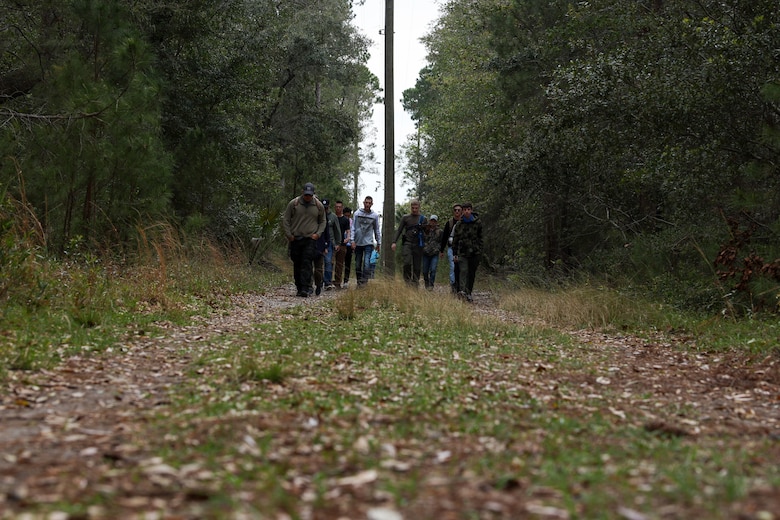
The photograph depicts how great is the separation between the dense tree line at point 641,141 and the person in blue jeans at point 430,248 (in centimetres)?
254

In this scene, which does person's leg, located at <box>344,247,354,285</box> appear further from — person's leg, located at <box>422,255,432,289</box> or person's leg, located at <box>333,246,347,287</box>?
person's leg, located at <box>422,255,432,289</box>

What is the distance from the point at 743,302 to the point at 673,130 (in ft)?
11.9

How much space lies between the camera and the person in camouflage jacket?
14969mm

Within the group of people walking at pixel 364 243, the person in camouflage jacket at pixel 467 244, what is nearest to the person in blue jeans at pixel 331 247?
the group of people walking at pixel 364 243

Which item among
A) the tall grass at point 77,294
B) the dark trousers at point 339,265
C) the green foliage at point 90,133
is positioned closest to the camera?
the tall grass at point 77,294

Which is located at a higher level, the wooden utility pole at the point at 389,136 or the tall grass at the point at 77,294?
the wooden utility pole at the point at 389,136

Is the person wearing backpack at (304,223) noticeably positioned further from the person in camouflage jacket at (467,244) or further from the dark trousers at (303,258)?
the person in camouflage jacket at (467,244)

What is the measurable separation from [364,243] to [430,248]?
1.52 m

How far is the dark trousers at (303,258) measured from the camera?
13.9 m

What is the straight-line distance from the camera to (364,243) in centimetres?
1659

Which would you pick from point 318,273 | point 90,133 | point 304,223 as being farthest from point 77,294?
point 318,273

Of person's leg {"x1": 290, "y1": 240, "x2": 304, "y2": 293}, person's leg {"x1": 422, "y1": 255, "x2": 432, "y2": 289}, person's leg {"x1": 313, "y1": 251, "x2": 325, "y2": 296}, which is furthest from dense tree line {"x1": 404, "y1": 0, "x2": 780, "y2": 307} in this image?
person's leg {"x1": 290, "y1": 240, "x2": 304, "y2": 293}

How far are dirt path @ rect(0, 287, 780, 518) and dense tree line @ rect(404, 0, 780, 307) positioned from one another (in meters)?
3.40

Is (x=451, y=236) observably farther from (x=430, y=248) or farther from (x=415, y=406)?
(x=415, y=406)
